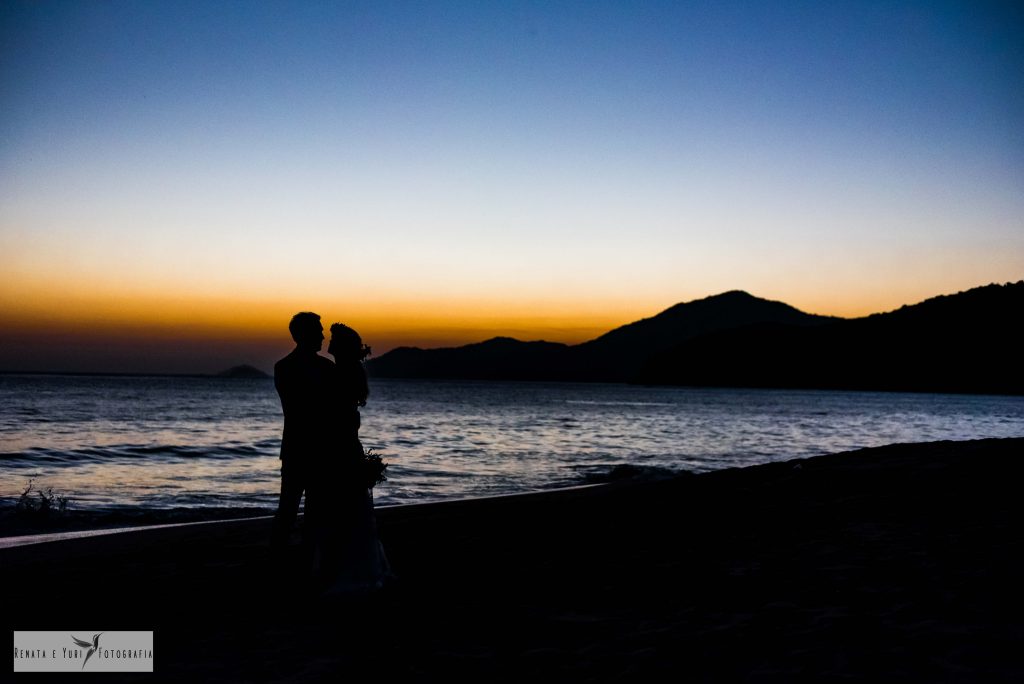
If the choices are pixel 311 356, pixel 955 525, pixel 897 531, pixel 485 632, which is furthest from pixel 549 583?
pixel 955 525

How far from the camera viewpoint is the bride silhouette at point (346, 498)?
21.4 feet

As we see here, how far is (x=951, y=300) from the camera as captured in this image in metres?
170

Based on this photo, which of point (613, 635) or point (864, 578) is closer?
point (613, 635)

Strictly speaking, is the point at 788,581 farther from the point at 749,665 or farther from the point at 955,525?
the point at 955,525

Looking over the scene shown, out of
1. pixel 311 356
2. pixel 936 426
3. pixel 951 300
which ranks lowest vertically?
pixel 936 426

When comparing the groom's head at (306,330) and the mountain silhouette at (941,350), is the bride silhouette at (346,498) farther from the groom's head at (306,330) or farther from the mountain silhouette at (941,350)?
the mountain silhouette at (941,350)

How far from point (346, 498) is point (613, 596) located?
2.52 metres

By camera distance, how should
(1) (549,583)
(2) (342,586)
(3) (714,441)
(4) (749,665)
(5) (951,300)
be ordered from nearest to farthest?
1. (4) (749,665)
2. (2) (342,586)
3. (1) (549,583)
4. (3) (714,441)
5. (5) (951,300)

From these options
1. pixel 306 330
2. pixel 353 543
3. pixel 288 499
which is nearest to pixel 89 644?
pixel 288 499

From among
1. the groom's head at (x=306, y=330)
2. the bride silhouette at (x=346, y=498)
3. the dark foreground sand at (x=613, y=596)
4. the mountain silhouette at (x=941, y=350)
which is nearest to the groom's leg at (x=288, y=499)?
the bride silhouette at (x=346, y=498)

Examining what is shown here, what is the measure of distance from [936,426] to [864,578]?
183 feet

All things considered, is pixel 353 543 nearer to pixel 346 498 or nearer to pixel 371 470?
pixel 346 498

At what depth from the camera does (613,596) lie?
6.51 m

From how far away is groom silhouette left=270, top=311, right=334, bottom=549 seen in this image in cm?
658
